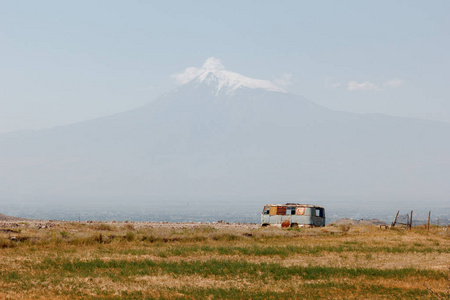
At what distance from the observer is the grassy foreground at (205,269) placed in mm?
20609

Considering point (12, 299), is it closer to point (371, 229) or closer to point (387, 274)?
point (387, 274)

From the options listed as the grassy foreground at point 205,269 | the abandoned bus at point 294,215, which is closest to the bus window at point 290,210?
the abandoned bus at point 294,215

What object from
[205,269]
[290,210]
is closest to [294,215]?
[290,210]

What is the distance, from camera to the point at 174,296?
1983 cm

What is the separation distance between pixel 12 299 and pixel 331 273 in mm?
13246

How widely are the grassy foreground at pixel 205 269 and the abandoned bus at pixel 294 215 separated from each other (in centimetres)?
1642

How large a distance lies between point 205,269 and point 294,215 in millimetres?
33089

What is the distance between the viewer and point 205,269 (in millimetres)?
25469

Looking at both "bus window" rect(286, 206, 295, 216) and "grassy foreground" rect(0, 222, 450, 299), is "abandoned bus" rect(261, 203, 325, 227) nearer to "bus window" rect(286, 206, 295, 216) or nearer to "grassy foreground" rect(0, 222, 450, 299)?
"bus window" rect(286, 206, 295, 216)

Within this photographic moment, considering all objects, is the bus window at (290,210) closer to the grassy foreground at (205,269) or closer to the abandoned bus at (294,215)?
the abandoned bus at (294,215)

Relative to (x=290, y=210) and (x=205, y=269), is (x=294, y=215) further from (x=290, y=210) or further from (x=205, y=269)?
(x=205, y=269)

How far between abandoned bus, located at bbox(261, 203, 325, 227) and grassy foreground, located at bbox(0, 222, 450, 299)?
646 inches

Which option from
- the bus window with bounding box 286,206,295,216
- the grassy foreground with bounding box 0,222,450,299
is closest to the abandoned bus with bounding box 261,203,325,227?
the bus window with bounding box 286,206,295,216

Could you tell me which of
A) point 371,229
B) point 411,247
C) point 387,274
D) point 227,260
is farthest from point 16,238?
point 371,229
